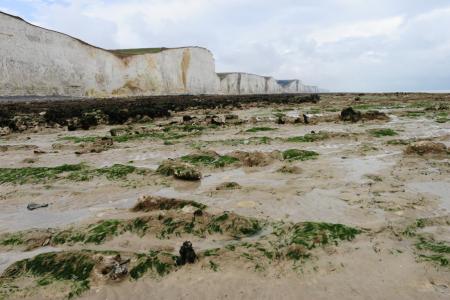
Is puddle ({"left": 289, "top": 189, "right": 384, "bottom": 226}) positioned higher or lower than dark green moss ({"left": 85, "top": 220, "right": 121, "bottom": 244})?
higher

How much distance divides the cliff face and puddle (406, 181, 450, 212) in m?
51.9

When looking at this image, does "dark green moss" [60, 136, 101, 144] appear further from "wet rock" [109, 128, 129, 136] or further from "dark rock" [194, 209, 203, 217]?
"dark rock" [194, 209, 203, 217]

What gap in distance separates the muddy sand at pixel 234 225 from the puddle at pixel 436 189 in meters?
0.04

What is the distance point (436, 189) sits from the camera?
6.92 meters

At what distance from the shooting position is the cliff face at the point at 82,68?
4938 centimetres

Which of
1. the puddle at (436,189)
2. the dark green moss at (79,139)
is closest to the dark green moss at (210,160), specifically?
the puddle at (436,189)

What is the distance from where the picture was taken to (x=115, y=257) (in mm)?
4320

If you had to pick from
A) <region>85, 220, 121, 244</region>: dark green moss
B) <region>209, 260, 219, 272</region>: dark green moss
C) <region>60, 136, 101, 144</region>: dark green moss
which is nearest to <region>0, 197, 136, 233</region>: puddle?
<region>85, 220, 121, 244</region>: dark green moss

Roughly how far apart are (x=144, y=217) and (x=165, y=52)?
76.7 meters

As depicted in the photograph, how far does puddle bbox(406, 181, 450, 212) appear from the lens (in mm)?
6273

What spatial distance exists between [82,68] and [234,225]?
6075cm

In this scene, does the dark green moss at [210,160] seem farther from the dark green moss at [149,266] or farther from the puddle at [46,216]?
the dark green moss at [149,266]

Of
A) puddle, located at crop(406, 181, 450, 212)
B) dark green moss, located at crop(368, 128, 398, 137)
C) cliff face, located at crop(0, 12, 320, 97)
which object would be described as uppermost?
cliff face, located at crop(0, 12, 320, 97)

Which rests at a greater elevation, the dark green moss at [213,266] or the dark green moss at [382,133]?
the dark green moss at [382,133]
